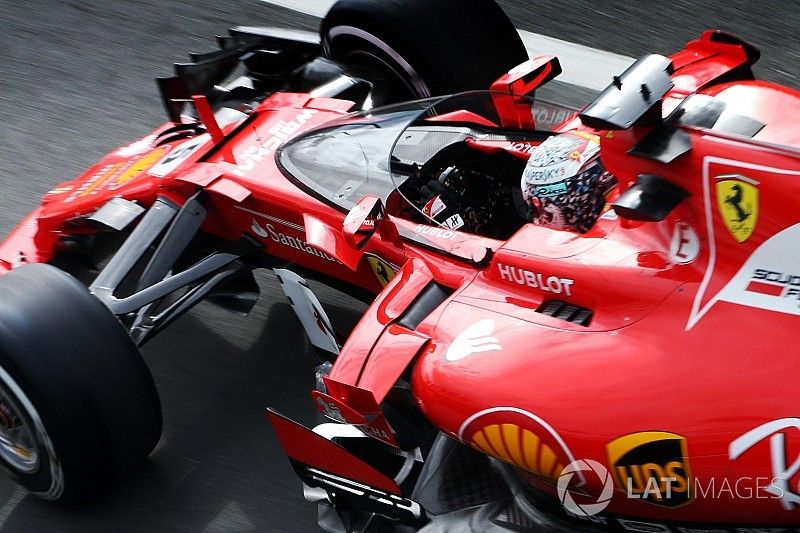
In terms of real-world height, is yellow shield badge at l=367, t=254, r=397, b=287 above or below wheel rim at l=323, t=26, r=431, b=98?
below

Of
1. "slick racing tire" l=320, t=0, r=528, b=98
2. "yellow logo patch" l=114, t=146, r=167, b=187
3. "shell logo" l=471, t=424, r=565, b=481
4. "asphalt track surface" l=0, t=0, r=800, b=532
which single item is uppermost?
"slick racing tire" l=320, t=0, r=528, b=98

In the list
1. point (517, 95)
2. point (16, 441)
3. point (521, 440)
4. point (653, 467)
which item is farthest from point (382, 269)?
point (16, 441)

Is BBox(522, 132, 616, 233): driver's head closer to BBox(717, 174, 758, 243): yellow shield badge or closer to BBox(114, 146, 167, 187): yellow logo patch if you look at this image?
BBox(717, 174, 758, 243): yellow shield badge

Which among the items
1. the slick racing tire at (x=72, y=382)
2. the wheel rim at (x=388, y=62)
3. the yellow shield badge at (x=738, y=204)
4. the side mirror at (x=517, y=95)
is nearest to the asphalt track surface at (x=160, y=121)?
the slick racing tire at (x=72, y=382)

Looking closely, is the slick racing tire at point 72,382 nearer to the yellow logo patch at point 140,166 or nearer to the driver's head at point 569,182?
the yellow logo patch at point 140,166

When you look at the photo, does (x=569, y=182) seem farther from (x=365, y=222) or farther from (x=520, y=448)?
(x=520, y=448)

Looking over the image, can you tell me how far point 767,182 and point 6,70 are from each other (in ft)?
15.7

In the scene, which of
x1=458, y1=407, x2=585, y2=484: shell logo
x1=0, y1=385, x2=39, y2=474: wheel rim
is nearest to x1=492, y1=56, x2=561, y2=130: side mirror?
x1=458, y1=407, x2=585, y2=484: shell logo

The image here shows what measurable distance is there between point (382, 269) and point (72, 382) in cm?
99

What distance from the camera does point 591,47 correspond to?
5.90 m

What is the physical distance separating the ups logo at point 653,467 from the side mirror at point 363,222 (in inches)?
38.5

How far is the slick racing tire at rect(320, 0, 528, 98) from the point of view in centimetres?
443

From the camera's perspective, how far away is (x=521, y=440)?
2.74m

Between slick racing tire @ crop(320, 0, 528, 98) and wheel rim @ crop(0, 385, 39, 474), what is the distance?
2.01m
